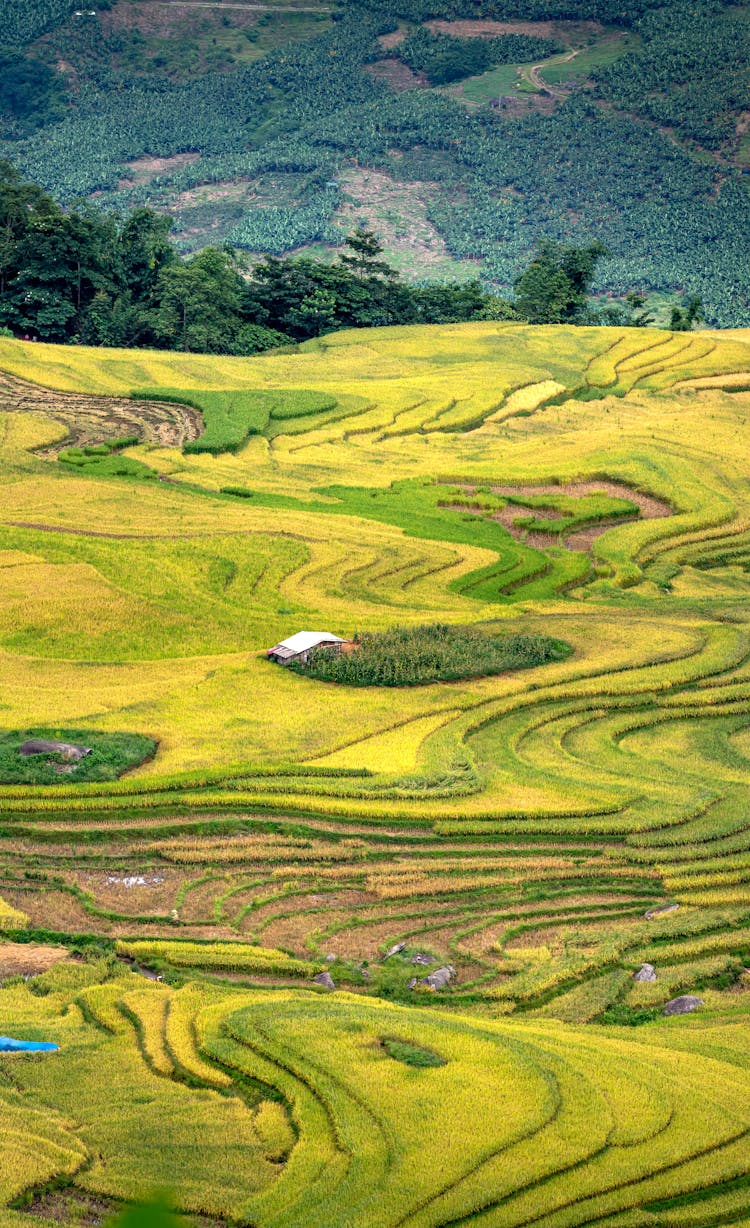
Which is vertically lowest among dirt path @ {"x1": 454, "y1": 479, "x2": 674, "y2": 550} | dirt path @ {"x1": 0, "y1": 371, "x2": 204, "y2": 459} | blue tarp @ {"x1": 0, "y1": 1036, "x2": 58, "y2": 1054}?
dirt path @ {"x1": 454, "y1": 479, "x2": 674, "y2": 550}

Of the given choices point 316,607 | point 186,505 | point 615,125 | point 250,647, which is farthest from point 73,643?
point 615,125

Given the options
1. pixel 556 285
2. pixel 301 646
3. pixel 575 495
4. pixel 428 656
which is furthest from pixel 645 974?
pixel 556 285

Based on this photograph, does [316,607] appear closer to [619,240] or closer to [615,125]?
[619,240]

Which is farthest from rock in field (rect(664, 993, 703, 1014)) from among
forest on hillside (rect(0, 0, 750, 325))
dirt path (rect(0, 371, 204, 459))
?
forest on hillside (rect(0, 0, 750, 325))

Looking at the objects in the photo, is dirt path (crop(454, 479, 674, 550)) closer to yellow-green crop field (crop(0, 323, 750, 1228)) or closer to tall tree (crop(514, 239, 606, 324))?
yellow-green crop field (crop(0, 323, 750, 1228))

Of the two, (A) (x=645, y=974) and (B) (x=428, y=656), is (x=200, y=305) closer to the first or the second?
(B) (x=428, y=656)

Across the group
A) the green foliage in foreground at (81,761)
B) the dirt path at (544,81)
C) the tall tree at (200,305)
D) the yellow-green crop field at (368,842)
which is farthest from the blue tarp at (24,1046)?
the dirt path at (544,81)

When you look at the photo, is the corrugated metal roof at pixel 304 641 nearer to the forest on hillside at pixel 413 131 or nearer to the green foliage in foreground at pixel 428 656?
the green foliage in foreground at pixel 428 656
